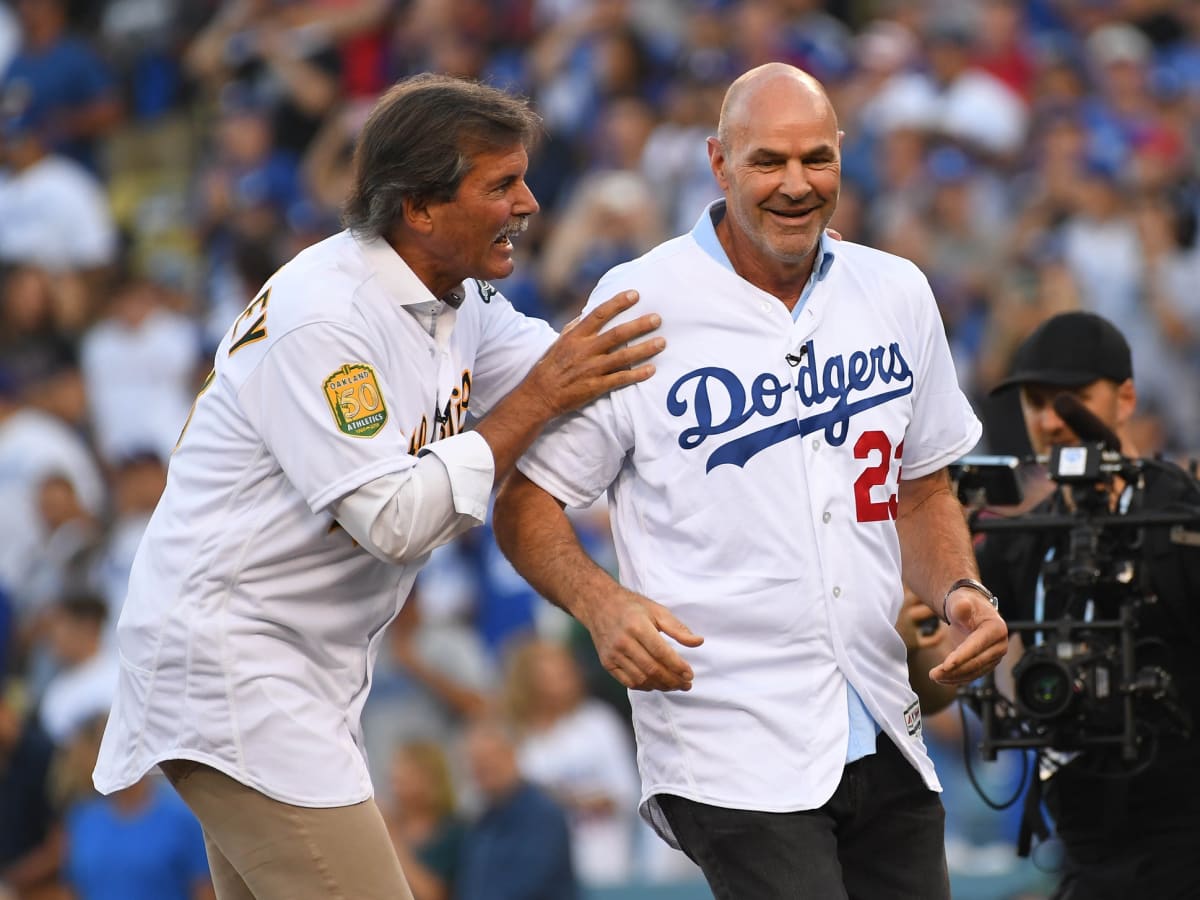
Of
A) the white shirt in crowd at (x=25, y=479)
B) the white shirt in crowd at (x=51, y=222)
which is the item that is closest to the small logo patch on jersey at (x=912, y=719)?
the white shirt in crowd at (x=25, y=479)

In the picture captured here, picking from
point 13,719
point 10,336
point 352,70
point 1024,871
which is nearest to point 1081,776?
point 1024,871

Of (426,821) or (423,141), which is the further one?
(426,821)

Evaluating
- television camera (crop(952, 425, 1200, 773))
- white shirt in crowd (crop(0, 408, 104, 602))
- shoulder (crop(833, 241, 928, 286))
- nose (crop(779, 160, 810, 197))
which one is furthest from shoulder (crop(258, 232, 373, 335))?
white shirt in crowd (crop(0, 408, 104, 602))

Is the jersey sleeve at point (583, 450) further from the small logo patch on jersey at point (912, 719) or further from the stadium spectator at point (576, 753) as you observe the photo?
the stadium spectator at point (576, 753)

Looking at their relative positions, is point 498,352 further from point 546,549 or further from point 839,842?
point 839,842

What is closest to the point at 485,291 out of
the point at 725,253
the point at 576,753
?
the point at 725,253

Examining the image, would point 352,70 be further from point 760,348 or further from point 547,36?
point 760,348

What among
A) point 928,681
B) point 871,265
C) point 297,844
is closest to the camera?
point 297,844

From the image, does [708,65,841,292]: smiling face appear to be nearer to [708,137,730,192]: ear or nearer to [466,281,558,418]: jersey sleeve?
[708,137,730,192]: ear

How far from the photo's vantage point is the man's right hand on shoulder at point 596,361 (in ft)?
14.6

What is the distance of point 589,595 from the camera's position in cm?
429

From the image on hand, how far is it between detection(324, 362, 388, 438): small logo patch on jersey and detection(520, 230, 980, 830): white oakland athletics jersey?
421mm

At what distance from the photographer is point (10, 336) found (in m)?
13.2

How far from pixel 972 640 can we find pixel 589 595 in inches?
30.0
